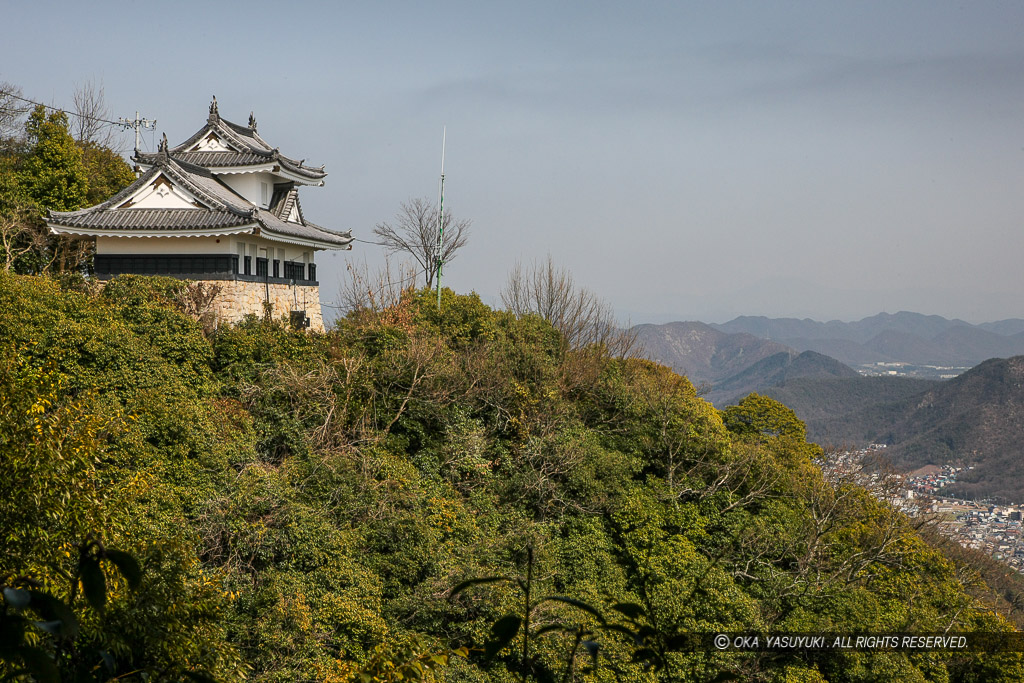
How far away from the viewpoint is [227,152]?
714 inches

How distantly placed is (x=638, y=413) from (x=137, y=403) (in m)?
8.88

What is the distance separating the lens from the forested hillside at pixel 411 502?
20.1ft

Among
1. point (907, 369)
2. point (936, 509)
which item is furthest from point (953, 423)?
point (907, 369)

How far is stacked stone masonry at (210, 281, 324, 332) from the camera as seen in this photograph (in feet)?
49.8

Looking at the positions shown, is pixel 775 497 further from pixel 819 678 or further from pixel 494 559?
pixel 494 559

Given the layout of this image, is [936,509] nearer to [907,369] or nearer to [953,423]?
[953,423]

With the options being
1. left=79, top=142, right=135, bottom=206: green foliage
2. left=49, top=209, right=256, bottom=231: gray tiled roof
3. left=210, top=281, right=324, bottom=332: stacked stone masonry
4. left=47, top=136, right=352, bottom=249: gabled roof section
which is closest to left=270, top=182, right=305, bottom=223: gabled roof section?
left=210, top=281, right=324, bottom=332: stacked stone masonry

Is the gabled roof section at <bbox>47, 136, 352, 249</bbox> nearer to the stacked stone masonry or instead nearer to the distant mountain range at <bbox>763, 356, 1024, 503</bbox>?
the stacked stone masonry

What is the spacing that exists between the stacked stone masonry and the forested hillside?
868 mm

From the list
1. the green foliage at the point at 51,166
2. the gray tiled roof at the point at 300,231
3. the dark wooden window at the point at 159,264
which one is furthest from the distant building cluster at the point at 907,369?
the green foliage at the point at 51,166

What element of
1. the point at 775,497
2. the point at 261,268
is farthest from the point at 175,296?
the point at 775,497

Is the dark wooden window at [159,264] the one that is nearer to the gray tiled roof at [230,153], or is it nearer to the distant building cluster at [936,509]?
the gray tiled roof at [230,153]

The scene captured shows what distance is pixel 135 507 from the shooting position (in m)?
8.12

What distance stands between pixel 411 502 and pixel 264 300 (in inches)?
302
